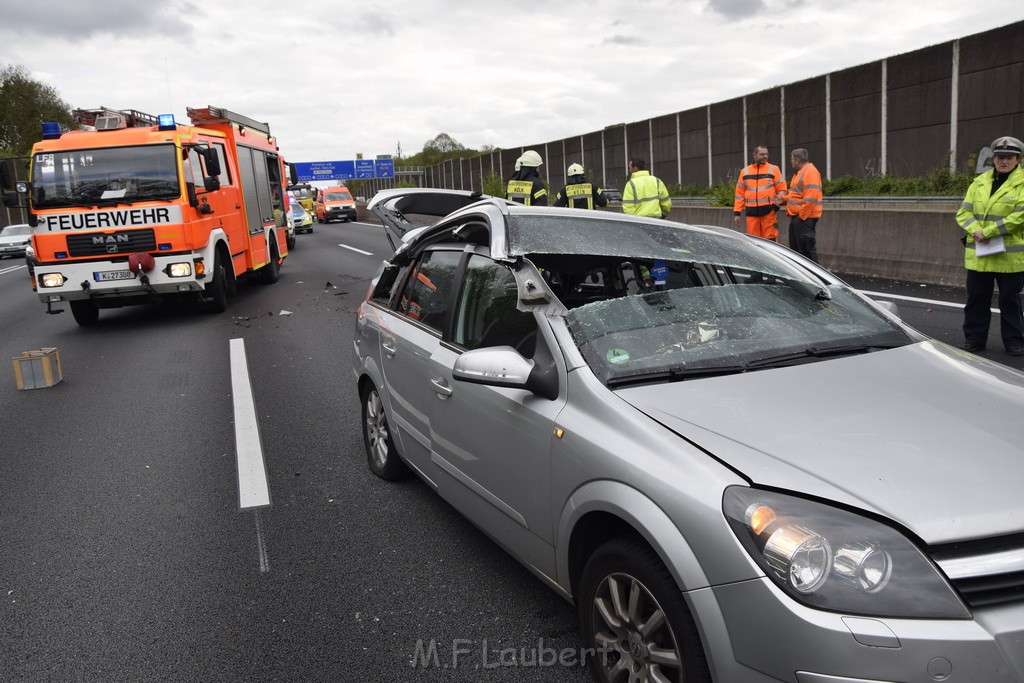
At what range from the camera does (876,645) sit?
2.05m

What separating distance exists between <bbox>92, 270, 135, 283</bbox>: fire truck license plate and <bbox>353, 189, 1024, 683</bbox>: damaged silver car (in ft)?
30.8

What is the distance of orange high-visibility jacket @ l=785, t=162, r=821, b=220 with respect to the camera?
12.8 metres

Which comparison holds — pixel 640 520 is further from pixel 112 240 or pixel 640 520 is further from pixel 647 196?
pixel 112 240

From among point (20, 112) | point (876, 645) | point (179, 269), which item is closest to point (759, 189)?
point (179, 269)

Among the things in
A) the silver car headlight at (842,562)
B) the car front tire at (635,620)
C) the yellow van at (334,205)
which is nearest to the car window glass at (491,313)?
the car front tire at (635,620)

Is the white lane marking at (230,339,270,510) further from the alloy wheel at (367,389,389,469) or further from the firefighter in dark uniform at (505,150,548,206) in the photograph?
the firefighter in dark uniform at (505,150,548,206)

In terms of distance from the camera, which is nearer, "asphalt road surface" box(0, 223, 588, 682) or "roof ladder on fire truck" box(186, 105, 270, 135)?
"asphalt road surface" box(0, 223, 588, 682)

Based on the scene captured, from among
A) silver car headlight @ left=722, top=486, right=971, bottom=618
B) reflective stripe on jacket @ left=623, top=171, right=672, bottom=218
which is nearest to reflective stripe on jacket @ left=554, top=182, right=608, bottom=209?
reflective stripe on jacket @ left=623, top=171, right=672, bottom=218

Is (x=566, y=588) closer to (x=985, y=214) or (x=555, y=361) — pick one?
(x=555, y=361)

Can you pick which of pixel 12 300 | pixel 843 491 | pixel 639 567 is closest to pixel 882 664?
pixel 843 491

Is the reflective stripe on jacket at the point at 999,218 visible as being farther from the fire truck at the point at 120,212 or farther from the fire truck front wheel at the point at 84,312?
the fire truck front wheel at the point at 84,312

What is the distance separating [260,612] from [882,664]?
8.69 feet

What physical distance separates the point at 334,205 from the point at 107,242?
3827 cm

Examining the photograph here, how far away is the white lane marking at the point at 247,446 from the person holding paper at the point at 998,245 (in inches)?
241
